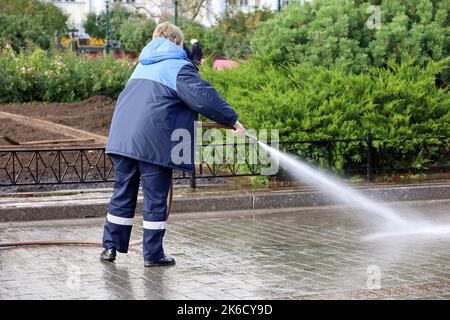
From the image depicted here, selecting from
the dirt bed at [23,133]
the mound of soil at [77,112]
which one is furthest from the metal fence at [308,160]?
the mound of soil at [77,112]

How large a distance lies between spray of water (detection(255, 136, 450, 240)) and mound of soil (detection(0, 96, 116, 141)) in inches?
181

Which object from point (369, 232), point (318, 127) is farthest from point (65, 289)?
point (318, 127)

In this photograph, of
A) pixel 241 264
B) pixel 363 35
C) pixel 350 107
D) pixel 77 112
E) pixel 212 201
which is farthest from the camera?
pixel 77 112

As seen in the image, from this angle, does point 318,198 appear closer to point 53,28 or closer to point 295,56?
point 295,56

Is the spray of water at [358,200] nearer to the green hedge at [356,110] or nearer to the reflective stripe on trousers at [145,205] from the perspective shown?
the green hedge at [356,110]

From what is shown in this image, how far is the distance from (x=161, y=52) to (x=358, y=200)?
12.8 ft

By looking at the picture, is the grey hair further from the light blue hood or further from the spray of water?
the spray of water

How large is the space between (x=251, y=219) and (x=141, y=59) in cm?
286

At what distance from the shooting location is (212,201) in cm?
1046

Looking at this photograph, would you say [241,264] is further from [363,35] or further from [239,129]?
[363,35]

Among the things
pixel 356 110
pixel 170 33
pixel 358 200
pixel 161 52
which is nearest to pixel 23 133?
pixel 356 110

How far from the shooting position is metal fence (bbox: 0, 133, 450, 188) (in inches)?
442

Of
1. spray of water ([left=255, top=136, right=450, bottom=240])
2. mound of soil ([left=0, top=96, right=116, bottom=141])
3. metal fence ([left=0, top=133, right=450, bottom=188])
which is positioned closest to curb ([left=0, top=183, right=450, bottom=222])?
spray of water ([left=255, top=136, right=450, bottom=240])

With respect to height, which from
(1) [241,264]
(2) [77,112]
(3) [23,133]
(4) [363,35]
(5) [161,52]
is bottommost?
(1) [241,264]
